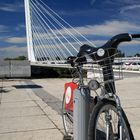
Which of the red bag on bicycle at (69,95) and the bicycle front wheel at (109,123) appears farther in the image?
the red bag on bicycle at (69,95)

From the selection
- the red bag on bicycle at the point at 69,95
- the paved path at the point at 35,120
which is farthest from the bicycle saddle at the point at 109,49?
the paved path at the point at 35,120

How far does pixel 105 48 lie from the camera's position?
2922 millimetres

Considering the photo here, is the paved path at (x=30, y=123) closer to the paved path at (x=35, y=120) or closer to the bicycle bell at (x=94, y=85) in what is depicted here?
the paved path at (x=35, y=120)

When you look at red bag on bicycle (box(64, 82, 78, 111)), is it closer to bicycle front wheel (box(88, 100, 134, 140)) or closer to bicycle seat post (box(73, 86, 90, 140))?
bicycle seat post (box(73, 86, 90, 140))

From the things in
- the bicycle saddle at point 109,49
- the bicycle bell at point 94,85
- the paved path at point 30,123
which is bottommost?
the paved path at point 30,123

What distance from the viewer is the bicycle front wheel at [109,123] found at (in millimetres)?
2791

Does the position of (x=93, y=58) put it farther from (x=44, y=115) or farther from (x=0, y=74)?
(x=0, y=74)

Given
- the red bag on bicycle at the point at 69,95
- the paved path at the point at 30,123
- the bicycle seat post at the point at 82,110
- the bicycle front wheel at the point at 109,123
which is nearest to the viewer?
the bicycle front wheel at the point at 109,123

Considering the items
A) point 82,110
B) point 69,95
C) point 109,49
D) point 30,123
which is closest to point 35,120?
point 30,123

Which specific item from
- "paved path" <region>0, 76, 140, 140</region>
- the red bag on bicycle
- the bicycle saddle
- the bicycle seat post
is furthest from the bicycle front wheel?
"paved path" <region>0, 76, 140, 140</region>

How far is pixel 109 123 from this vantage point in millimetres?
2951

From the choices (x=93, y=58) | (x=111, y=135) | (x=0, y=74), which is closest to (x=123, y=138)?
(x=111, y=135)

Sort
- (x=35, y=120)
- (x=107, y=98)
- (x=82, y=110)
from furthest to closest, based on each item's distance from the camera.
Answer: (x=35, y=120) < (x=82, y=110) < (x=107, y=98)

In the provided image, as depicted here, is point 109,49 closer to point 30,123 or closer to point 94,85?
point 94,85
